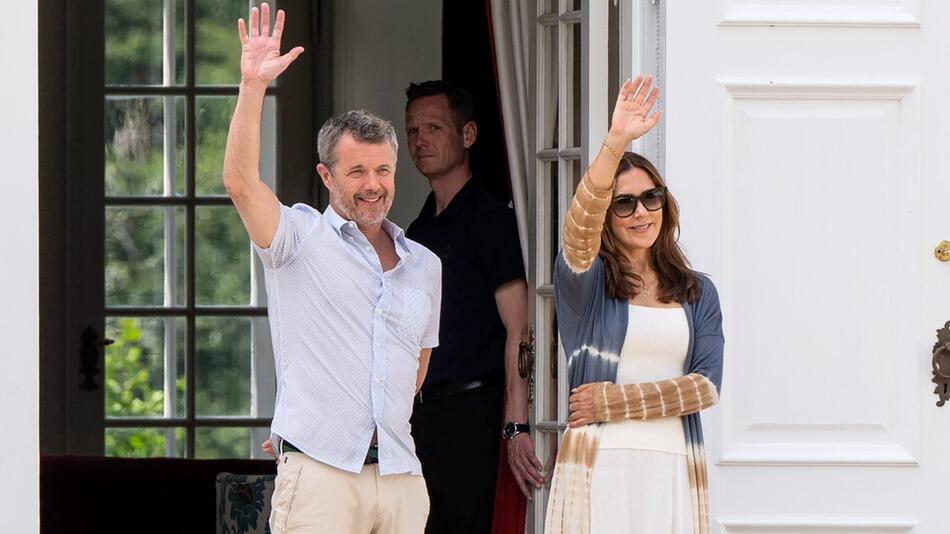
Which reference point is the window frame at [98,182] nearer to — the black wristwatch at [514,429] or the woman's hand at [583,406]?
the black wristwatch at [514,429]

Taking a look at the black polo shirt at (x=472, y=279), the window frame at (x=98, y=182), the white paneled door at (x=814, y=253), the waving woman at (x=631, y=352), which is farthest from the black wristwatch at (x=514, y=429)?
the window frame at (x=98, y=182)

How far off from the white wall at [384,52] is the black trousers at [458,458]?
6.34ft

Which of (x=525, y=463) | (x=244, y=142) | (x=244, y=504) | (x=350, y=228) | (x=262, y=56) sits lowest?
(x=244, y=504)

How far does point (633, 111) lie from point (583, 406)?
22.0 inches

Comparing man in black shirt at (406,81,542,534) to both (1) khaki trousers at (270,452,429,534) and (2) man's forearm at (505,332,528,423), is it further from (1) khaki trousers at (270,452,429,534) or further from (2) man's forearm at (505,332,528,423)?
(1) khaki trousers at (270,452,429,534)

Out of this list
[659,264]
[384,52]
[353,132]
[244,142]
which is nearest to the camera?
[244,142]

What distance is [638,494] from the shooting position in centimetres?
292

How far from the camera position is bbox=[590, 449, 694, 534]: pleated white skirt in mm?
2912

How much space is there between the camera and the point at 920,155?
3465mm

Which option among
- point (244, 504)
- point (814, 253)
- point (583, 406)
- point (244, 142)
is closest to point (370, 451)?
point (583, 406)

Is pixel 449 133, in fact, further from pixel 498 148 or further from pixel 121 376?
pixel 121 376

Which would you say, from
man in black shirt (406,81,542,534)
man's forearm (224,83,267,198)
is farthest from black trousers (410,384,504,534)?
man's forearm (224,83,267,198)

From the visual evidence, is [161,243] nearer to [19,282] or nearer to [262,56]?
[19,282]

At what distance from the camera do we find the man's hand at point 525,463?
4.11m
